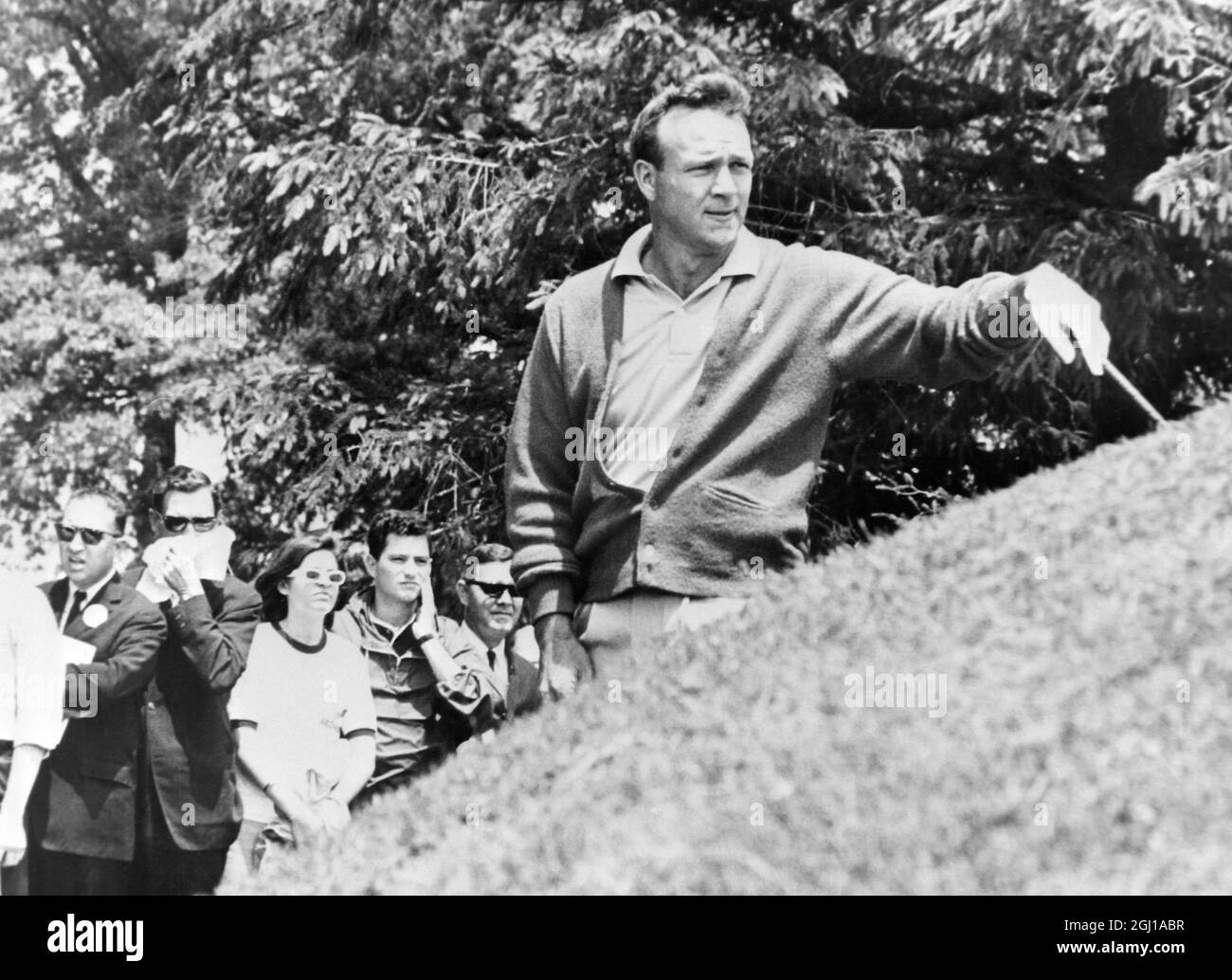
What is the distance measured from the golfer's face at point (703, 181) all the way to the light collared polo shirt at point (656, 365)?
9cm

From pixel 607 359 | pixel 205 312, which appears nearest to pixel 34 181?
pixel 205 312

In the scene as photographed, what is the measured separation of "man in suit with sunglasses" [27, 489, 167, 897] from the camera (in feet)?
23.4

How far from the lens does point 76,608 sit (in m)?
7.42

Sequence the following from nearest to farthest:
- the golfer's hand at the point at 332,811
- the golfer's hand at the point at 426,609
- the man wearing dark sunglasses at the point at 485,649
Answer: the golfer's hand at the point at 332,811
the man wearing dark sunglasses at the point at 485,649
the golfer's hand at the point at 426,609

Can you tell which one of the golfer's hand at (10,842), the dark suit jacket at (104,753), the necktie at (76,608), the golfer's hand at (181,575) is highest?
the golfer's hand at (181,575)

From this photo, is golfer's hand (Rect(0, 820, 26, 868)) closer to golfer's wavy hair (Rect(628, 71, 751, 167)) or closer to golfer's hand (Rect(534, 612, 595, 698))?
golfer's hand (Rect(534, 612, 595, 698))

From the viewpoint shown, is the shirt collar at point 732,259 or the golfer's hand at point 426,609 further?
the golfer's hand at point 426,609

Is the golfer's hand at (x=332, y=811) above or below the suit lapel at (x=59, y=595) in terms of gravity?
below

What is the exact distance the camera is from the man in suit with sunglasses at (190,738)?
738cm

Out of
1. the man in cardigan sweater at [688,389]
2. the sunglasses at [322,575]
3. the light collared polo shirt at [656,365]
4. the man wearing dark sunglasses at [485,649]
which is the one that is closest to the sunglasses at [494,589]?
the man wearing dark sunglasses at [485,649]

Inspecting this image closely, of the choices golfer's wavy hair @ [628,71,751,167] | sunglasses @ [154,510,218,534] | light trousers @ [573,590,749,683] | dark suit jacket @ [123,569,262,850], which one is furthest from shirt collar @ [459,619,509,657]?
golfer's wavy hair @ [628,71,751,167]

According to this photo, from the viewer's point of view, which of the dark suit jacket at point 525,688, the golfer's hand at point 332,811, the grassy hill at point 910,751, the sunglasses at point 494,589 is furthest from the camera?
the sunglasses at point 494,589

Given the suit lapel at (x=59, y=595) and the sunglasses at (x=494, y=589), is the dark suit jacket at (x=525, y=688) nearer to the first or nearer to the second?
the sunglasses at (x=494, y=589)
